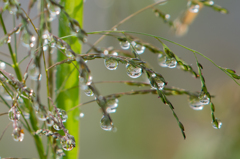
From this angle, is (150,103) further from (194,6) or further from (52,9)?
(52,9)

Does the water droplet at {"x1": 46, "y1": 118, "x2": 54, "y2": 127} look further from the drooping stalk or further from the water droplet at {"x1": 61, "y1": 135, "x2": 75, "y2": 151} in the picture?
the drooping stalk

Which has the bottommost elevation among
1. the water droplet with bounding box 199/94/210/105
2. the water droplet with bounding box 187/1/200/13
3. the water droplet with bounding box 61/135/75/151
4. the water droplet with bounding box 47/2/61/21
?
the water droplet with bounding box 199/94/210/105

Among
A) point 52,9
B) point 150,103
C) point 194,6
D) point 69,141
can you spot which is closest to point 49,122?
point 69,141

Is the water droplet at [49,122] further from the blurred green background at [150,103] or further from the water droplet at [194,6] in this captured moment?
the blurred green background at [150,103]

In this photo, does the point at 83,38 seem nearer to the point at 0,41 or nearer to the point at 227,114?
the point at 0,41

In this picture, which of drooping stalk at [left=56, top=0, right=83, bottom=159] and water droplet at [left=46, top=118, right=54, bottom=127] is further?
drooping stalk at [left=56, top=0, right=83, bottom=159]

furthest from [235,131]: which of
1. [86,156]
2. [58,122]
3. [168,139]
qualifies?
[86,156]

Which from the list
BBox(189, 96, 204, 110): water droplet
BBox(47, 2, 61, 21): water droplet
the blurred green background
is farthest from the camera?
the blurred green background

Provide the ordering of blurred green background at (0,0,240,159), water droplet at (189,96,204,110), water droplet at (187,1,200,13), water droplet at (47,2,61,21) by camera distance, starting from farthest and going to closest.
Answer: blurred green background at (0,0,240,159), water droplet at (187,1,200,13), water droplet at (189,96,204,110), water droplet at (47,2,61,21)

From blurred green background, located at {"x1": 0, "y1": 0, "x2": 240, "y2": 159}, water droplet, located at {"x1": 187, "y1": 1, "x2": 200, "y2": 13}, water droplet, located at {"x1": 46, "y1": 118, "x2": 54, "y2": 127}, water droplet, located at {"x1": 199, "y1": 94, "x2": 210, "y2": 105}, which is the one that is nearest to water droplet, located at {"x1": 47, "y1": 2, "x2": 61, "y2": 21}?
water droplet, located at {"x1": 46, "y1": 118, "x2": 54, "y2": 127}

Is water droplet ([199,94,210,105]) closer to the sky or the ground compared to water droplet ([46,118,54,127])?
closer to the ground

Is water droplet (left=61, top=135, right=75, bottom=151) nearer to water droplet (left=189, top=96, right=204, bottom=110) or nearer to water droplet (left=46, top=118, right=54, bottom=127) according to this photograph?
water droplet (left=46, top=118, right=54, bottom=127)
